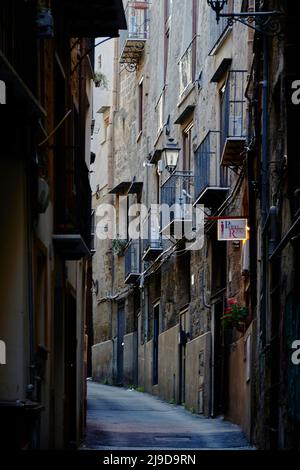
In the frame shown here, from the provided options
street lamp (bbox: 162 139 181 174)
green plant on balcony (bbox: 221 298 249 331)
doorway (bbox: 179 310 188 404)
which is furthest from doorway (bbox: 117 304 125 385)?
green plant on balcony (bbox: 221 298 249 331)

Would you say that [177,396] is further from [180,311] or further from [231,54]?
[231,54]

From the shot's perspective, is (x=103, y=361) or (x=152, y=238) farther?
(x=103, y=361)

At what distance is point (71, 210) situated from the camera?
15.4m

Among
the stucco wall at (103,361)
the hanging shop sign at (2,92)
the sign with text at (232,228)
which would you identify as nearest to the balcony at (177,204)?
the sign with text at (232,228)

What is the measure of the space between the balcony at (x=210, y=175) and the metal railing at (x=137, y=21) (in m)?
12.8

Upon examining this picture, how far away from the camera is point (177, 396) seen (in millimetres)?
27094

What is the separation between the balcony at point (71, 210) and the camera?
14008 mm

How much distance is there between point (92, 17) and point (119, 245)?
23.2 metres

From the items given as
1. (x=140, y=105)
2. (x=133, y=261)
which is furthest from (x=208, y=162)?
(x=140, y=105)

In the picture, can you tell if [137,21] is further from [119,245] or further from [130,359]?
[130,359]

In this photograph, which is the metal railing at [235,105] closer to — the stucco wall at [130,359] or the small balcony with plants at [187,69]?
the small balcony with plants at [187,69]

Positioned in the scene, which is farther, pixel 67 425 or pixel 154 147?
pixel 154 147

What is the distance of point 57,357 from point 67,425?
84cm
